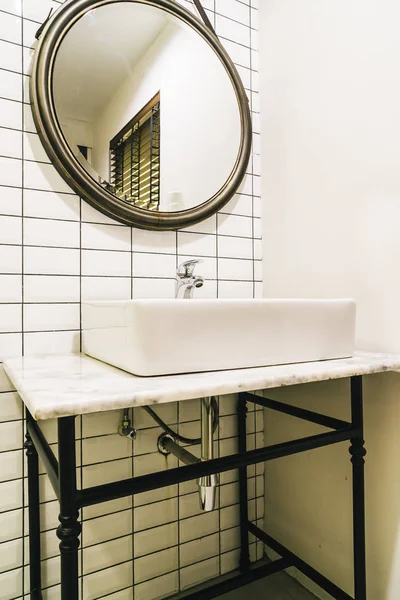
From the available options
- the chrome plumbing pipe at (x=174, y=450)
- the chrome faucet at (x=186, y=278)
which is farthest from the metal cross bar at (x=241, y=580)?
the chrome faucet at (x=186, y=278)

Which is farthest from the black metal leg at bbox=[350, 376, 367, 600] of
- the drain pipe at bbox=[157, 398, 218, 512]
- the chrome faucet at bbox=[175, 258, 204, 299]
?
the chrome faucet at bbox=[175, 258, 204, 299]

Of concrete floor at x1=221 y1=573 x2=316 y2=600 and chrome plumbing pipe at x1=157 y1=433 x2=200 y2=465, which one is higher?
chrome plumbing pipe at x1=157 y1=433 x2=200 y2=465

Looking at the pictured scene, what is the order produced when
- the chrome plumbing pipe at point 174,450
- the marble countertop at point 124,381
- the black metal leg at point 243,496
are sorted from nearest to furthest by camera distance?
the marble countertop at point 124,381 → the chrome plumbing pipe at point 174,450 → the black metal leg at point 243,496

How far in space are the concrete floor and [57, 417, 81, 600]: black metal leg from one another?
0.92 metres

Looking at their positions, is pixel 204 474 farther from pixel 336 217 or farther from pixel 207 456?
pixel 336 217

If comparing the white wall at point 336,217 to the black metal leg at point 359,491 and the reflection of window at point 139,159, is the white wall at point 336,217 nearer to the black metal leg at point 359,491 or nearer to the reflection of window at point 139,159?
the black metal leg at point 359,491

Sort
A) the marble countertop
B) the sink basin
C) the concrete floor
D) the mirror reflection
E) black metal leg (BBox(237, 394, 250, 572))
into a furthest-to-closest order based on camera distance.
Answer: black metal leg (BBox(237, 394, 250, 572)) < the concrete floor < the mirror reflection < the sink basin < the marble countertop

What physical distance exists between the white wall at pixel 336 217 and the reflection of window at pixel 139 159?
1.60ft

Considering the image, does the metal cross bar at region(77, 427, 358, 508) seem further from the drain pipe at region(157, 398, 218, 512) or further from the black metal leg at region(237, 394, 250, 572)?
the black metal leg at region(237, 394, 250, 572)

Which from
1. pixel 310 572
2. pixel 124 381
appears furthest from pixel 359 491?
pixel 124 381

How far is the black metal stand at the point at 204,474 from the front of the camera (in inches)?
28.0

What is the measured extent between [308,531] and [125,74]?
168 cm

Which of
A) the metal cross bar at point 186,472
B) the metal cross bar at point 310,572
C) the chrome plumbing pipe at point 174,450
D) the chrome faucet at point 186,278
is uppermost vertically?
the chrome faucet at point 186,278

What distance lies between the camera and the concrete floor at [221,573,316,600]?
1.39 meters
